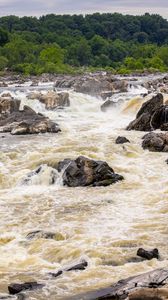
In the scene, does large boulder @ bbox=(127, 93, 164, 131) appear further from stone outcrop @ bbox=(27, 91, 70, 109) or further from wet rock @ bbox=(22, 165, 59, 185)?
wet rock @ bbox=(22, 165, 59, 185)

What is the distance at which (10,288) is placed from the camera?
1031cm

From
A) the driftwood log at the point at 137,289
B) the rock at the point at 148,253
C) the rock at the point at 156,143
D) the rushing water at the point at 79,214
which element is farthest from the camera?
the rock at the point at 156,143

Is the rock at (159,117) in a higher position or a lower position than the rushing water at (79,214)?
higher

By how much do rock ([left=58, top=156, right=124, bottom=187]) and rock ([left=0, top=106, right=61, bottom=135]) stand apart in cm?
812

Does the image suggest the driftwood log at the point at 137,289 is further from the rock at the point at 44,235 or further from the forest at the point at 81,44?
the forest at the point at 81,44

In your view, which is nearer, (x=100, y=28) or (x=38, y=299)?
(x=38, y=299)

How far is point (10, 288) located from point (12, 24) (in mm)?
127379

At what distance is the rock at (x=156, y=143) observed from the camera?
22422 millimetres

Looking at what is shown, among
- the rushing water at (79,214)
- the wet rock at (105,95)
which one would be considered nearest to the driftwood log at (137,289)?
the rushing water at (79,214)

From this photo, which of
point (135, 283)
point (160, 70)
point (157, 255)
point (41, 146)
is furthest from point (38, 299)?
point (160, 70)

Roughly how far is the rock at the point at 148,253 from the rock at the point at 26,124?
1555 centimetres

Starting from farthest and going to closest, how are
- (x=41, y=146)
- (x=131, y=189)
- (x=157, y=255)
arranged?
(x=41, y=146) < (x=131, y=189) < (x=157, y=255)

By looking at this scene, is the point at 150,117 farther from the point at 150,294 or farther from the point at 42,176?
the point at 150,294

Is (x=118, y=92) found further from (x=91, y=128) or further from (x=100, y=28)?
(x=100, y=28)
